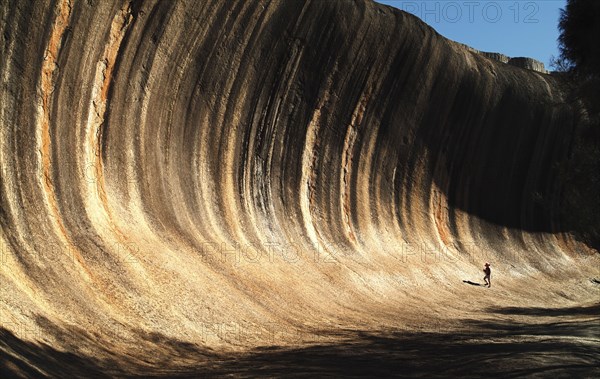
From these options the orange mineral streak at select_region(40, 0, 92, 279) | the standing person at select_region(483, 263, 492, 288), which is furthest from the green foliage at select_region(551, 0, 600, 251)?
the standing person at select_region(483, 263, 492, 288)

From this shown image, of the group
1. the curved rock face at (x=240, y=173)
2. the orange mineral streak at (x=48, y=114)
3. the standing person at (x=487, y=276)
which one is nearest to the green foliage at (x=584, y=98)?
the curved rock face at (x=240, y=173)

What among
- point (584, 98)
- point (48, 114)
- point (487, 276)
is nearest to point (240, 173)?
point (48, 114)

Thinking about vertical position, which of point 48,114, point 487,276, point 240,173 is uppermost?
point 240,173

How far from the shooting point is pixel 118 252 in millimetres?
12953

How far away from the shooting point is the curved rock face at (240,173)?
475 inches

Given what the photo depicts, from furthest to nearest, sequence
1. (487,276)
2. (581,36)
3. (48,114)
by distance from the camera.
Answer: (487,276), (48,114), (581,36)

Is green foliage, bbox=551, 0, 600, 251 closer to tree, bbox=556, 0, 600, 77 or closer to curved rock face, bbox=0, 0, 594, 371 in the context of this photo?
tree, bbox=556, 0, 600, 77

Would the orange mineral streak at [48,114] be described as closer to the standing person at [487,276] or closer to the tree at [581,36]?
the tree at [581,36]

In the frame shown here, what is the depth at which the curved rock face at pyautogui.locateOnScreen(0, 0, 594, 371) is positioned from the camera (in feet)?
39.5

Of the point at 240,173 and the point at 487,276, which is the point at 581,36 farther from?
the point at 487,276

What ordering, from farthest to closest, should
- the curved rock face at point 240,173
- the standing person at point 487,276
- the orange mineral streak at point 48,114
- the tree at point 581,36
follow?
the standing person at point 487,276, the orange mineral streak at point 48,114, the curved rock face at point 240,173, the tree at point 581,36

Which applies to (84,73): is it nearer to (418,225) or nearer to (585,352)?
(585,352)

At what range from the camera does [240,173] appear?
713 inches

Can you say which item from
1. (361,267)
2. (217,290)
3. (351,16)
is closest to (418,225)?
(361,267)
